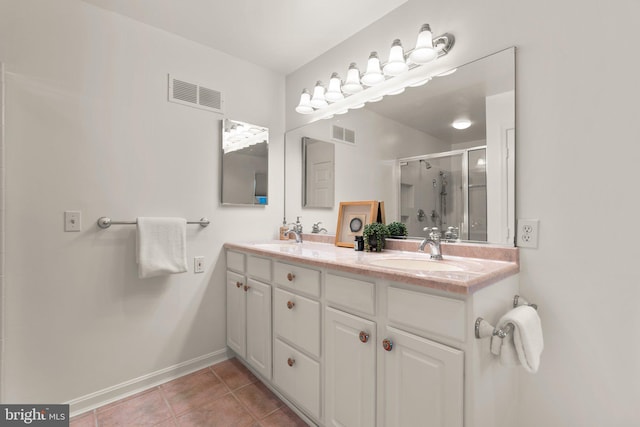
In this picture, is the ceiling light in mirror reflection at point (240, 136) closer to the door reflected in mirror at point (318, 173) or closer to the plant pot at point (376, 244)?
the door reflected in mirror at point (318, 173)

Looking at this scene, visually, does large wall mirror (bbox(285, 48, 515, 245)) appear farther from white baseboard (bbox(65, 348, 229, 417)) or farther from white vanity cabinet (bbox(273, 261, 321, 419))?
white baseboard (bbox(65, 348, 229, 417))

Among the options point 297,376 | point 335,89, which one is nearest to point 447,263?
point 297,376

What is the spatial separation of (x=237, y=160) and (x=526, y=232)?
1.88m

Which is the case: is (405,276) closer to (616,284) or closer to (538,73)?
(616,284)

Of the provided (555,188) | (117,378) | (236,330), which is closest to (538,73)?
(555,188)

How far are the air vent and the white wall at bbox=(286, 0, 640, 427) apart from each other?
5.69 feet

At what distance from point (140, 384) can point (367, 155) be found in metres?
2.05

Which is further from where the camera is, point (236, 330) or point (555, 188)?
point (236, 330)

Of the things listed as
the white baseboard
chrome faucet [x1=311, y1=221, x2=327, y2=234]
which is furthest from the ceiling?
the white baseboard

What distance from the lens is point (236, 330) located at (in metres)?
2.06

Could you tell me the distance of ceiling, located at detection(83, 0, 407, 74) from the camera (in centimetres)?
170

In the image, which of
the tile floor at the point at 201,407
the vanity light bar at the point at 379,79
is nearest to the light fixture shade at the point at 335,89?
the vanity light bar at the point at 379,79

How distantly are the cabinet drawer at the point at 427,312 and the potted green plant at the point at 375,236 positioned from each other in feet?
2.12

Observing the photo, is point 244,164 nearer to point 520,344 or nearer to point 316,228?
point 316,228
